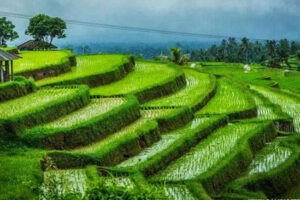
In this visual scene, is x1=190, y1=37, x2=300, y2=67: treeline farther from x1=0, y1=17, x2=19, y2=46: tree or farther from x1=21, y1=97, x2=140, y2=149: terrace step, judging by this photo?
x1=21, y1=97, x2=140, y2=149: terrace step

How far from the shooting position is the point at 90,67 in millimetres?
22750

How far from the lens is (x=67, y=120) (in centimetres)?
1407

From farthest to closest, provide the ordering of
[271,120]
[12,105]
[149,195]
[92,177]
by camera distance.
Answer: [271,120]
[12,105]
[92,177]
[149,195]

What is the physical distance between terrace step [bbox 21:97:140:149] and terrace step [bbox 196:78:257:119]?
3.18m

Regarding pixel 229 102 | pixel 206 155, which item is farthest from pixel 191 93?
pixel 206 155

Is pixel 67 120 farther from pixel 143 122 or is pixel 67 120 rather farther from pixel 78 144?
pixel 143 122

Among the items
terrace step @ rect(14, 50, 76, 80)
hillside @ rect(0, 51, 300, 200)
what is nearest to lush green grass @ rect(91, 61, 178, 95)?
hillside @ rect(0, 51, 300, 200)

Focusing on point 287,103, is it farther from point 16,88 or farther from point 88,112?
point 16,88

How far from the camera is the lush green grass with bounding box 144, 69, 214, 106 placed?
59.7 feet

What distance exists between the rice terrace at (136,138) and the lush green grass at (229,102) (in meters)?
0.04

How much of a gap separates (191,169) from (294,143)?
4.23 m

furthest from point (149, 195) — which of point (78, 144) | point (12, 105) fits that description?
point (12, 105)

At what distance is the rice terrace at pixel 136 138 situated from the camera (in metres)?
10.6

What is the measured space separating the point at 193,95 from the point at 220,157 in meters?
6.92
